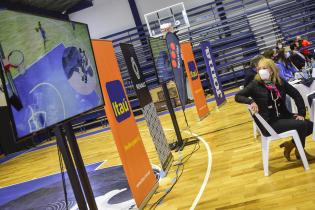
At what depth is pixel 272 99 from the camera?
14.0 feet

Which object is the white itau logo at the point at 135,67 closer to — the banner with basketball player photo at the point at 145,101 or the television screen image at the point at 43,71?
the banner with basketball player photo at the point at 145,101

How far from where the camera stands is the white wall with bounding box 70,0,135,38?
693 inches

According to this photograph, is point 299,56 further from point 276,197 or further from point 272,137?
point 276,197

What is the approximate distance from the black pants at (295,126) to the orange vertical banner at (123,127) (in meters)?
1.49

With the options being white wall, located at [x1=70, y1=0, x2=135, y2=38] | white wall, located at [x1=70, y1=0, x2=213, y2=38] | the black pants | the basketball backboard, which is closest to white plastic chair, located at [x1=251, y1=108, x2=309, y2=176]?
the black pants

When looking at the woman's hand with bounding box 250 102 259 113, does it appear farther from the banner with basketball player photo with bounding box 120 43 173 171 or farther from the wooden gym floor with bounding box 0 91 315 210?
the banner with basketball player photo with bounding box 120 43 173 171

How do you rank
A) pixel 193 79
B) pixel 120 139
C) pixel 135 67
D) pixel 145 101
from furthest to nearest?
pixel 193 79, pixel 145 101, pixel 135 67, pixel 120 139

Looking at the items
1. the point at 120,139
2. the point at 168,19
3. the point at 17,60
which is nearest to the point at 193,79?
the point at 120,139

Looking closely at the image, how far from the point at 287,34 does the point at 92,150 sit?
966cm

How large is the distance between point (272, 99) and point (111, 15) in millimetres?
14336

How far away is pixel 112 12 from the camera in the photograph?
695 inches

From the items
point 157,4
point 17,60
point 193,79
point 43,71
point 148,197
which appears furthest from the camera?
point 157,4

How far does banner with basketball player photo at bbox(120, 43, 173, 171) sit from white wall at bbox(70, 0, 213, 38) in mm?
12675

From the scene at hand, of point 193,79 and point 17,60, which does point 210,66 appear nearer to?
point 193,79
